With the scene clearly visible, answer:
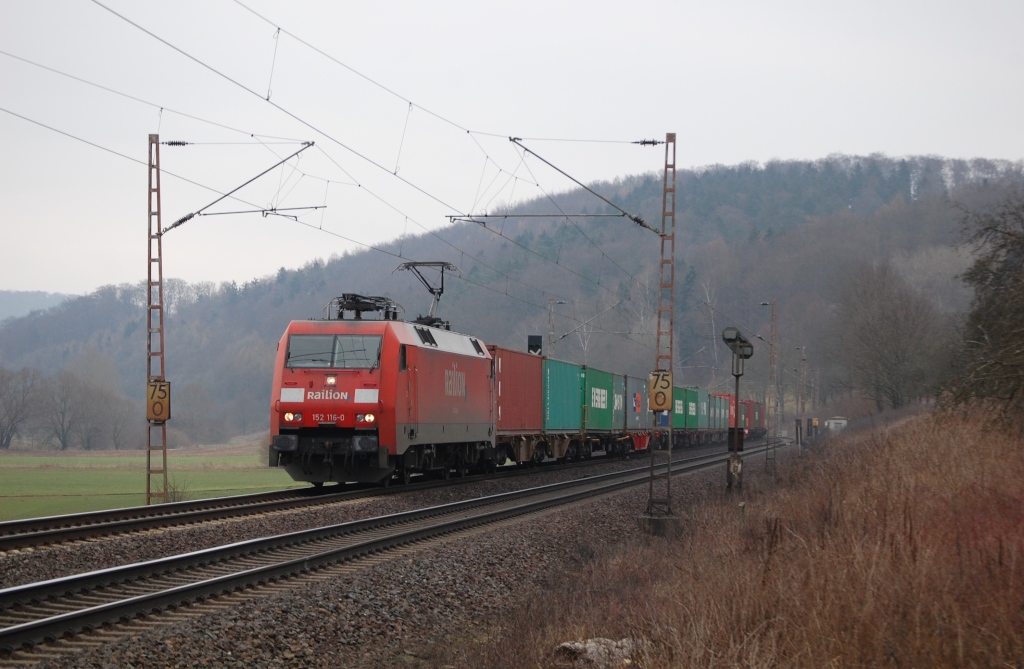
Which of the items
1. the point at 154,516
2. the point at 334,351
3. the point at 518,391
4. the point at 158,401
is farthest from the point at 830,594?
the point at 518,391

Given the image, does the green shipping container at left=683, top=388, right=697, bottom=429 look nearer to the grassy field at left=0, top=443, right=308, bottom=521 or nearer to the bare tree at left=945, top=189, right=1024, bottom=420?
the grassy field at left=0, top=443, right=308, bottom=521

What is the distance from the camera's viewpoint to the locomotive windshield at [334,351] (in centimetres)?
1822

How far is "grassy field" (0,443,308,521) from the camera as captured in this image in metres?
22.3

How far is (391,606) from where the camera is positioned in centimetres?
933

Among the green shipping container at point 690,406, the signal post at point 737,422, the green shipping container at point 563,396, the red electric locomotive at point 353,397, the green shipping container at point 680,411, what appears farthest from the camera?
the green shipping container at point 690,406

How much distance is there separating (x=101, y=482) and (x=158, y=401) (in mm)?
15550

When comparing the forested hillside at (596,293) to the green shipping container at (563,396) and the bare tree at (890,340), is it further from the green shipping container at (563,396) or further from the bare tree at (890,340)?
the green shipping container at (563,396)

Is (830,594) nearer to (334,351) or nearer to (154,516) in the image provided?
(154,516)

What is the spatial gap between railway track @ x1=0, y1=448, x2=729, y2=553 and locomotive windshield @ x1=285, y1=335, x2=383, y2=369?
2.45 m

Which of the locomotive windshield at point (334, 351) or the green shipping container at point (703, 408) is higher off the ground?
the locomotive windshield at point (334, 351)

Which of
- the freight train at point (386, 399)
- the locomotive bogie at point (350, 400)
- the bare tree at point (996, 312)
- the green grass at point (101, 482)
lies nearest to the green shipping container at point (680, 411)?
the green grass at point (101, 482)

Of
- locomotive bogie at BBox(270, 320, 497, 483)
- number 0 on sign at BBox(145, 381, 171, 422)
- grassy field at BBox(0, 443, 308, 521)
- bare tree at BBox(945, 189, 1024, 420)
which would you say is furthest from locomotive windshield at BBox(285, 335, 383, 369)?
bare tree at BBox(945, 189, 1024, 420)

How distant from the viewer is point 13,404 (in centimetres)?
6444

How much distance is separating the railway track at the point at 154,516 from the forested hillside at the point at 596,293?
95.5ft
